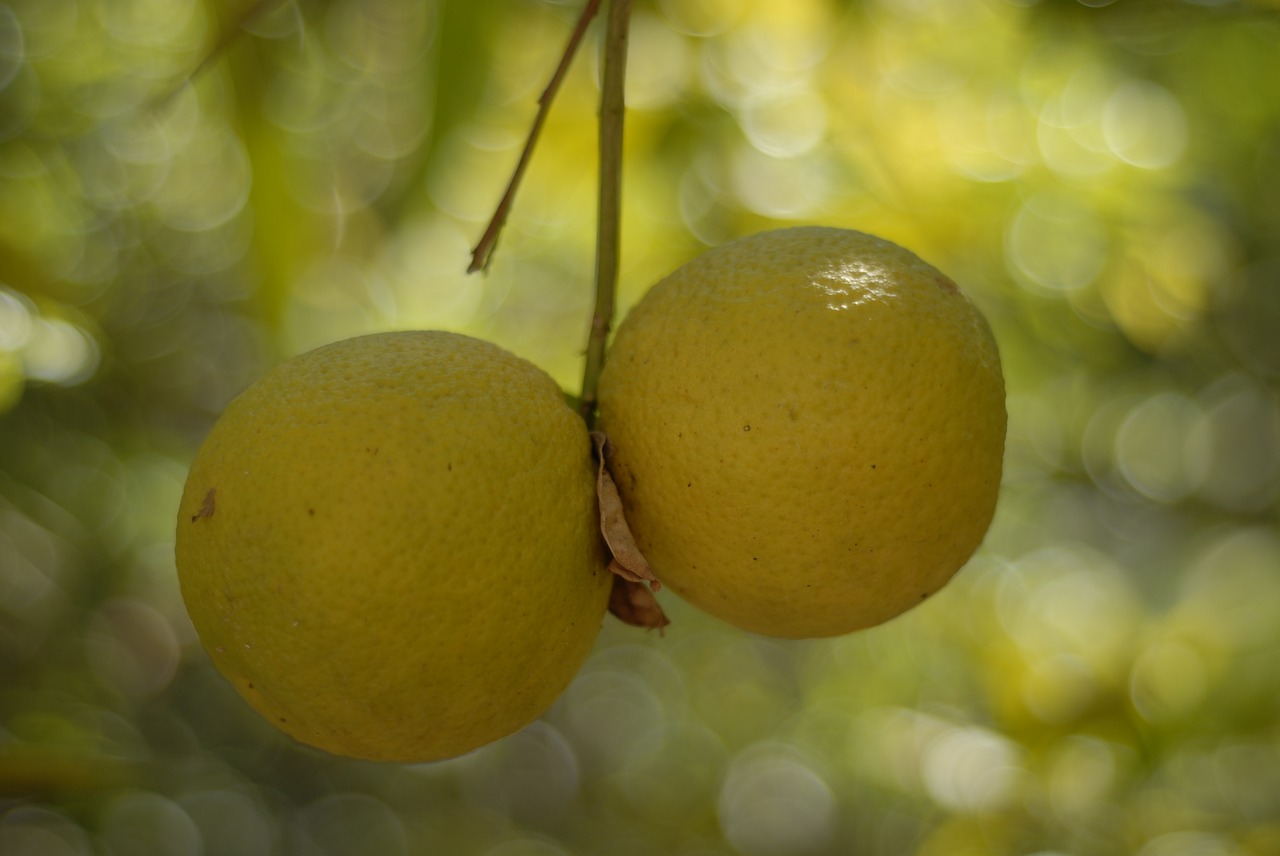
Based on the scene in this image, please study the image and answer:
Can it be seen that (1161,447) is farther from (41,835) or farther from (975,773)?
(41,835)

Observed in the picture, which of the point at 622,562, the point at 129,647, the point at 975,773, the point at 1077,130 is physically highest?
the point at 1077,130

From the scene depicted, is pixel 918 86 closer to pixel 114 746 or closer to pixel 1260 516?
pixel 1260 516

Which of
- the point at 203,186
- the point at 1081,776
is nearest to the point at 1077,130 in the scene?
the point at 1081,776

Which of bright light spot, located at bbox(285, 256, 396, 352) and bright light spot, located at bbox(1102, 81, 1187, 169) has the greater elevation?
bright light spot, located at bbox(1102, 81, 1187, 169)

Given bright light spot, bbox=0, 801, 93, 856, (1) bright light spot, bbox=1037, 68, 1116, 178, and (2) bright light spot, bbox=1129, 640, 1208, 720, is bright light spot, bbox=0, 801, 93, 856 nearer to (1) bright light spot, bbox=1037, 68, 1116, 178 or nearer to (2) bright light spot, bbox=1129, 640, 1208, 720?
(2) bright light spot, bbox=1129, 640, 1208, 720

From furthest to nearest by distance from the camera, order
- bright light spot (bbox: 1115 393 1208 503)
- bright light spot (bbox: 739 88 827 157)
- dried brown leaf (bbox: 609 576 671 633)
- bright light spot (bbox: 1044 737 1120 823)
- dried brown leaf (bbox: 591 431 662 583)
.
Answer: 1. bright light spot (bbox: 1115 393 1208 503)
2. bright light spot (bbox: 739 88 827 157)
3. bright light spot (bbox: 1044 737 1120 823)
4. dried brown leaf (bbox: 609 576 671 633)
5. dried brown leaf (bbox: 591 431 662 583)

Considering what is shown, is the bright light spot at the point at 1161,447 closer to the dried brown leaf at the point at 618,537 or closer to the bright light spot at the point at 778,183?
the bright light spot at the point at 778,183

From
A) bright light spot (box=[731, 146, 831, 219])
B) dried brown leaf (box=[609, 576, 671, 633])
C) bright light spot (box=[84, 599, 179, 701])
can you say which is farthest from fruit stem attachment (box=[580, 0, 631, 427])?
bright light spot (box=[84, 599, 179, 701])
